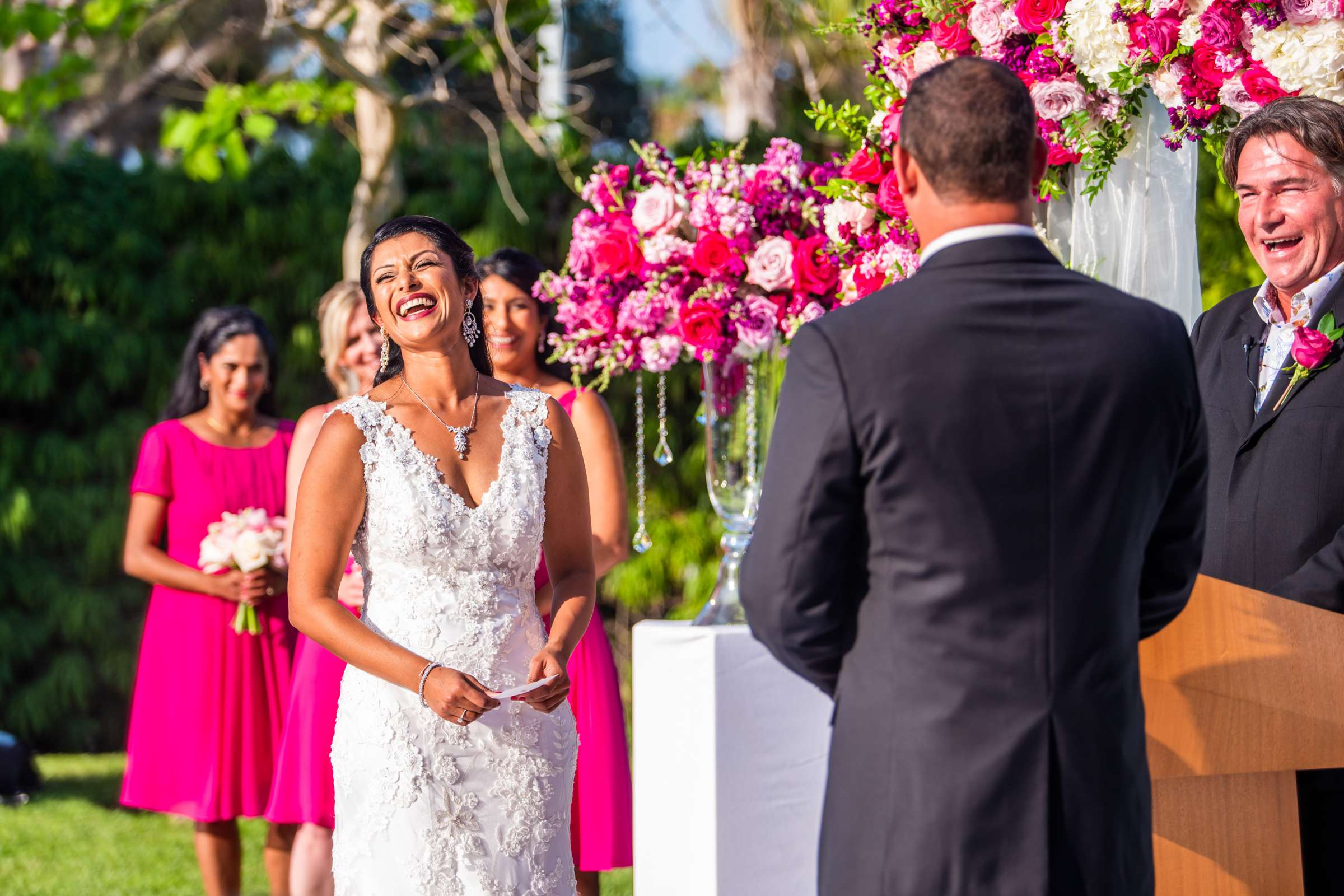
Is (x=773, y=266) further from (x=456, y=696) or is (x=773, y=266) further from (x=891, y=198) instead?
(x=456, y=696)

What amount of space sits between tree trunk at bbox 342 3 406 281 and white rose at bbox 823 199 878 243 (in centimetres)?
385

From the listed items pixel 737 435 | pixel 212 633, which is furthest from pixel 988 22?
pixel 212 633

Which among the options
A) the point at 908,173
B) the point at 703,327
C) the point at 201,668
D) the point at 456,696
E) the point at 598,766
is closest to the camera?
the point at 908,173

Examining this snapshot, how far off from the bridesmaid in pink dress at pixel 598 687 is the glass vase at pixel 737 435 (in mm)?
531

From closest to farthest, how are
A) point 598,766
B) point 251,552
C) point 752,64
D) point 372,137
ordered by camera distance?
point 598,766, point 251,552, point 372,137, point 752,64

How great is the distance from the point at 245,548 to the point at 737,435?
2049 mm

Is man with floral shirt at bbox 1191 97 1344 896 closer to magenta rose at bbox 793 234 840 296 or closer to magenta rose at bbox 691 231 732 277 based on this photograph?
magenta rose at bbox 793 234 840 296

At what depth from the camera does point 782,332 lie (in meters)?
3.37

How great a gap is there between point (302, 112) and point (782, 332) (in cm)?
456

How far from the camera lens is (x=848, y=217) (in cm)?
326

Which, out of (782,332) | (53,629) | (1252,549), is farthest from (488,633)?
(53,629)

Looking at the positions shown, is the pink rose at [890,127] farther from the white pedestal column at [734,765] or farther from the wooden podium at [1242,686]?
the wooden podium at [1242,686]

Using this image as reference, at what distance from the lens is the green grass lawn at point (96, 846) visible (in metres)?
5.63

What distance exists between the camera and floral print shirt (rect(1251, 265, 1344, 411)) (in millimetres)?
3043
